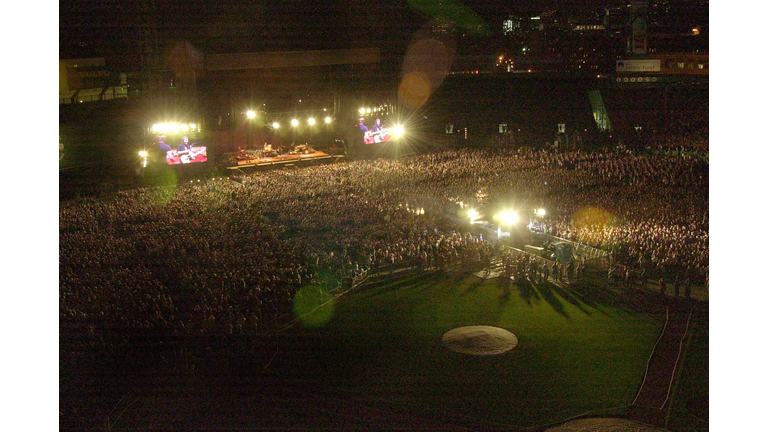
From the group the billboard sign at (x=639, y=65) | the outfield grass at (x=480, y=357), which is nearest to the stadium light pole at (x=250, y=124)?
the outfield grass at (x=480, y=357)

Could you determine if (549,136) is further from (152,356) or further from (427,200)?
(152,356)

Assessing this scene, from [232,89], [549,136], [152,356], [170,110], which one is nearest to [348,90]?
[232,89]

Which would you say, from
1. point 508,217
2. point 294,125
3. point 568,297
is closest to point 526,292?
point 568,297

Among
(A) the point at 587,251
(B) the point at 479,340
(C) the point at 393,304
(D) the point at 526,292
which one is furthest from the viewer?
(A) the point at 587,251

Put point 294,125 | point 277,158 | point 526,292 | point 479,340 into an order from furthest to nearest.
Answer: point 294,125 < point 277,158 < point 526,292 < point 479,340

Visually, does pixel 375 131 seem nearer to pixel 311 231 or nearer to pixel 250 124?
pixel 250 124

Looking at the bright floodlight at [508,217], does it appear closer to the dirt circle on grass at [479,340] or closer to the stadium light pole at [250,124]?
the dirt circle on grass at [479,340]

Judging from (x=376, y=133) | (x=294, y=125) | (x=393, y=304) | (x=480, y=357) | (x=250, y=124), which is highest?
(x=294, y=125)

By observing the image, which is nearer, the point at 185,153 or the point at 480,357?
the point at 480,357
